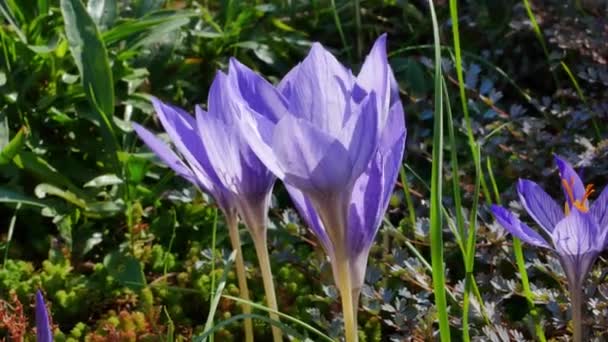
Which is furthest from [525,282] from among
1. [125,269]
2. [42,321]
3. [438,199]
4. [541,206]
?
[125,269]

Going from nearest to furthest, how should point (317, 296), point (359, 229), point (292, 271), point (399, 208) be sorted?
point (359, 229), point (317, 296), point (292, 271), point (399, 208)

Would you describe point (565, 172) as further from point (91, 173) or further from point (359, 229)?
point (91, 173)

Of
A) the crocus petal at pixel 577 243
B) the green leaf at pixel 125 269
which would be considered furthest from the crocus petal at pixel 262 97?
the green leaf at pixel 125 269

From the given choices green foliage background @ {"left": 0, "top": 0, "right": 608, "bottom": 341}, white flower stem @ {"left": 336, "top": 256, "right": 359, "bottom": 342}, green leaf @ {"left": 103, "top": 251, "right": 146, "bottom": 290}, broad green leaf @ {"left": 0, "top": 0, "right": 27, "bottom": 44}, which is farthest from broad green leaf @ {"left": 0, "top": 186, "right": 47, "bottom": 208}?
white flower stem @ {"left": 336, "top": 256, "right": 359, "bottom": 342}

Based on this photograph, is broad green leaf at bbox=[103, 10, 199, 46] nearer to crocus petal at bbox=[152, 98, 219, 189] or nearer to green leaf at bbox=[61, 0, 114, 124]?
green leaf at bbox=[61, 0, 114, 124]

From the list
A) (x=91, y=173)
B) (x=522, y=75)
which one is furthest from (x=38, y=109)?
(x=522, y=75)

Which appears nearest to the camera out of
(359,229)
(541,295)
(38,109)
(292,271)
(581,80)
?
(359,229)
